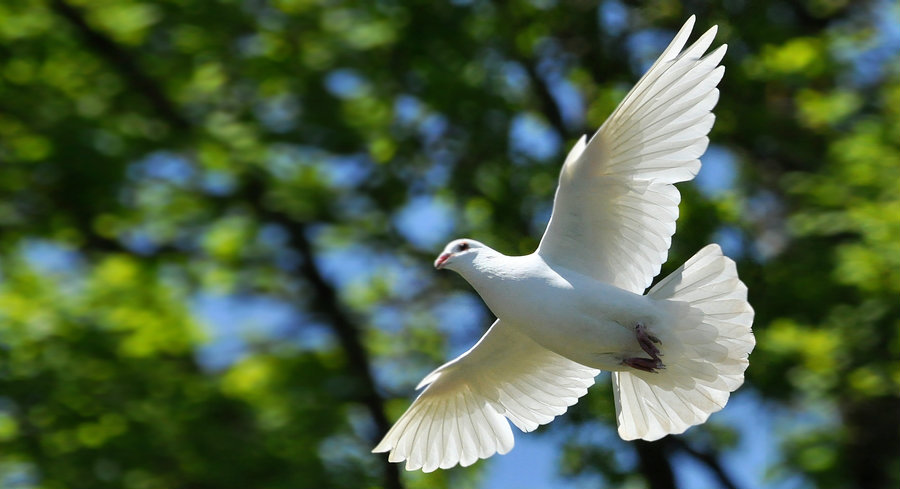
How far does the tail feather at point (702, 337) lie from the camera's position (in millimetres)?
5988

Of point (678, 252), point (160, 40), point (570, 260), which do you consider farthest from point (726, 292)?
point (160, 40)

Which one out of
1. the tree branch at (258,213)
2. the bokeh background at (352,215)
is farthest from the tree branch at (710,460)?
the tree branch at (258,213)

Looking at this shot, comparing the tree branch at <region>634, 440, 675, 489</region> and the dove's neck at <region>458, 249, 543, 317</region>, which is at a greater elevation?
the dove's neck at <region>458, 249, 543, 317</region>

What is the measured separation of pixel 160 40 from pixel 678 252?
522cm

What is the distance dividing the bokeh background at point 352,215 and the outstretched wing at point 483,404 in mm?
1941

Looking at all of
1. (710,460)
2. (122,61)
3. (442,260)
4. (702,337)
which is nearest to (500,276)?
(442,260)

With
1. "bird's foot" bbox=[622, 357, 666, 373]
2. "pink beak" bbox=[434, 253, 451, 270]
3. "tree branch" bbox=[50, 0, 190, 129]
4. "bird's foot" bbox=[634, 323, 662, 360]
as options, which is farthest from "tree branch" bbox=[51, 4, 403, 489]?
"bird's foot" bbox=[634, 323, 662, 360]

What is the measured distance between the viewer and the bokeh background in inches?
365

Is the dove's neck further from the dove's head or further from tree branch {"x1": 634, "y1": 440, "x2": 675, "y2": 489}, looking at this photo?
tree branch {"x1": 634, "y1": 440, "x2": 675, "y2": 489}

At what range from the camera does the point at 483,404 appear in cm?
747

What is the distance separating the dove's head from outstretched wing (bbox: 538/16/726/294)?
15.5 inches

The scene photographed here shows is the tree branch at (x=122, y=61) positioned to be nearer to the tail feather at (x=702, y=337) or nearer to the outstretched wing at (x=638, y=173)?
the outstretched wing at (x=638, y=173)

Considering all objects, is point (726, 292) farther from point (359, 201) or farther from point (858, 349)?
point (359, 201)

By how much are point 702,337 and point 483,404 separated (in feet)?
5.85
